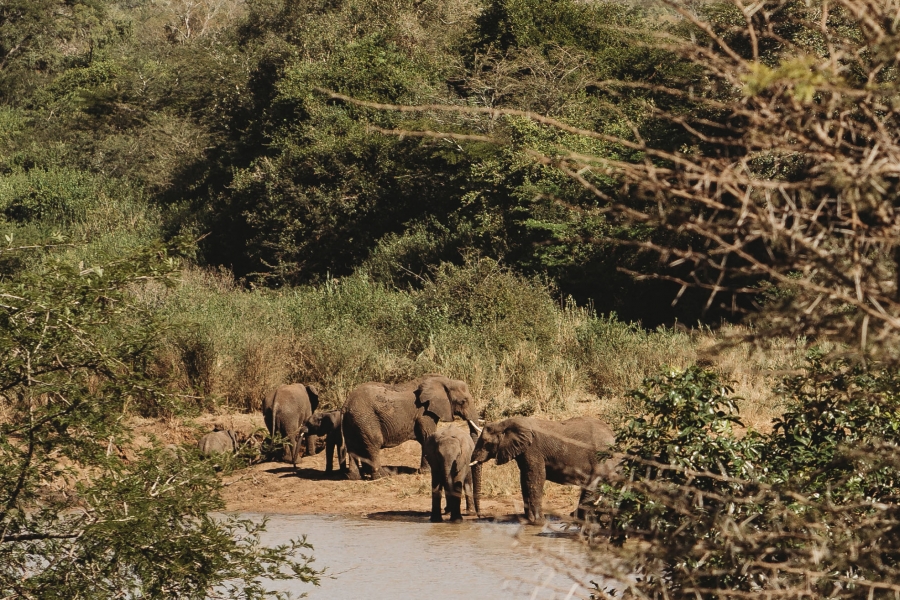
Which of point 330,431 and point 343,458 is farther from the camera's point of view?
point 330,431

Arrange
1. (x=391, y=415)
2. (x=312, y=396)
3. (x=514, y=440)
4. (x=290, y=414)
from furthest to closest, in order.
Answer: (x=312, y=396) → (x=290, y=414) → (x=391, y=415) → (x=514, y=440)

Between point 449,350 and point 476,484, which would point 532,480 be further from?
point 449,350

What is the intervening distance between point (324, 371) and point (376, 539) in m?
6.35

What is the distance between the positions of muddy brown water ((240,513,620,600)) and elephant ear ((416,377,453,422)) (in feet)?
6.25

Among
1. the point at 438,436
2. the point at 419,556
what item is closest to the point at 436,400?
Answer: the point at 438,436

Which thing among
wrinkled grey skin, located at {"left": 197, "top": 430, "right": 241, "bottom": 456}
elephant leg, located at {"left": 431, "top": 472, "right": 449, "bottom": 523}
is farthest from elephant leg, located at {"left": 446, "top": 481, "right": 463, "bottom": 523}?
wrinkled grey skin, located at {"left": 197, "top": 430, "right": 241, "bottom": 456}

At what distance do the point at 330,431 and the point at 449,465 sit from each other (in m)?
3.13

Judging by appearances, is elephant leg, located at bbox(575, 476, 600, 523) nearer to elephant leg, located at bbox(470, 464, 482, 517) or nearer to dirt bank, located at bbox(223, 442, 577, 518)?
elephant leg, located at bbox(470, 464, 482, 517)

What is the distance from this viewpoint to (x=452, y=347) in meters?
18.2

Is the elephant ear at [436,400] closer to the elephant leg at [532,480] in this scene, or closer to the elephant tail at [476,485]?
the elephant tail at [476,485]

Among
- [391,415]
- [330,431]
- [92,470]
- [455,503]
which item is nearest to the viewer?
[92,470]

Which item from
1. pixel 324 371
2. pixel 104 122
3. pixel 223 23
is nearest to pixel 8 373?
pixel 324 371

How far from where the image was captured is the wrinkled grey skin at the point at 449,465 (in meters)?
12.6

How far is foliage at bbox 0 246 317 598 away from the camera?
6867 millimetres
